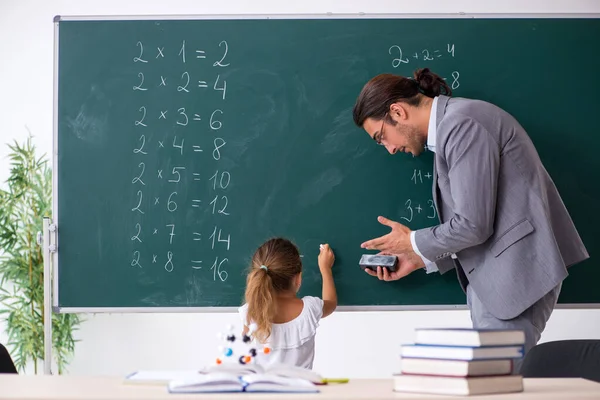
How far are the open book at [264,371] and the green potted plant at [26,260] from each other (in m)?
3.66

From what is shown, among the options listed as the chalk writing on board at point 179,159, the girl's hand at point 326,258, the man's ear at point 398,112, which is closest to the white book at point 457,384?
the man's ear at point 398,112

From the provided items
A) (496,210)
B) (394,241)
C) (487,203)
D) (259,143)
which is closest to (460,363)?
(487,203)

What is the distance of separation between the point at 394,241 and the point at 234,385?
162cm

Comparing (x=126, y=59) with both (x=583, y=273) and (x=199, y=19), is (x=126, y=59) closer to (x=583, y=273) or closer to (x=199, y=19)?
(x=199, y=19)

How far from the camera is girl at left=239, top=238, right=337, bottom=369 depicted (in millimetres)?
2912

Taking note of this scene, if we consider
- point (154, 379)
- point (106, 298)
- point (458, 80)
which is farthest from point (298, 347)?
point (458, 80)

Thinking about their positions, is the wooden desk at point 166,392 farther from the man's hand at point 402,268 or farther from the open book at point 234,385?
the man's hand at point 402,268

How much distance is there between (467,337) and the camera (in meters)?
1.60

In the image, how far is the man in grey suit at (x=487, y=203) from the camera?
2779mm

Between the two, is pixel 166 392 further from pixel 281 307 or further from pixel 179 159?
pixel 179 159

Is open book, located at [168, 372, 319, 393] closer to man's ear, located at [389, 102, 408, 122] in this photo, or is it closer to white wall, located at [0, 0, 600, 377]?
man's ear, located at [389, 102, 408, 122]

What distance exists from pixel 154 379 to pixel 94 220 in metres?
1.78

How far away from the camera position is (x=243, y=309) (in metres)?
3.07

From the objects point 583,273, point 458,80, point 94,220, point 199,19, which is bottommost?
point 583,273
